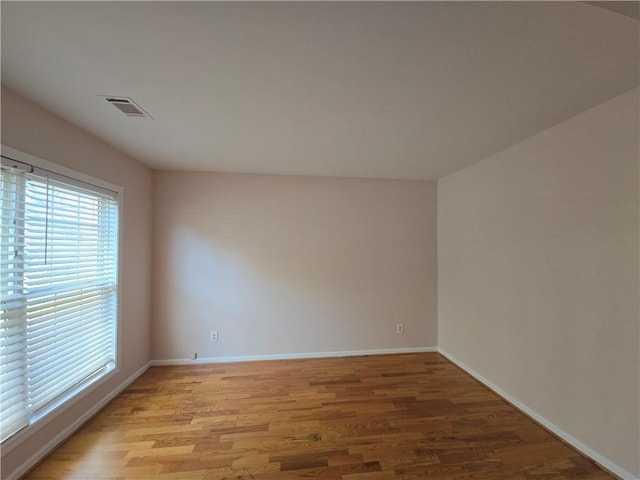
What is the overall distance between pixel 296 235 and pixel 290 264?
0.38m

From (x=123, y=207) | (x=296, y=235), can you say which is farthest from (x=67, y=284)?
(x=296, y=235)

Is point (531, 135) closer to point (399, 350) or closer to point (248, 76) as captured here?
point (248, 76)

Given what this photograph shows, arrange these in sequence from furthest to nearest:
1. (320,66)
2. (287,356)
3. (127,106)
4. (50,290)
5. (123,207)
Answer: (287,356) → (123,207) → (50,290) → (127,106) → (320,66)

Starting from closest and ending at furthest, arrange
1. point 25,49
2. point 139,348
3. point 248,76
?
point 25,49 < point 248,76 < point 139,348

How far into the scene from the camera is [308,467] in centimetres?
167

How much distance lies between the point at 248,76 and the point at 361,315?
2950mm

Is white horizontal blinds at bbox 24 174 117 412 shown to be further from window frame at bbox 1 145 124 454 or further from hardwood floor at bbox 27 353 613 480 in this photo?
hardwood floor at bbox 27 353 613 480

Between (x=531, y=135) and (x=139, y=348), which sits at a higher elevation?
(x=531, y=135)

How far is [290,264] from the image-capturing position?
3.35 metres

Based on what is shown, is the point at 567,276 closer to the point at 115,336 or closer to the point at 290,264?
the point at 290,264

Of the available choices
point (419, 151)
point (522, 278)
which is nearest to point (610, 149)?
point (522, 278)

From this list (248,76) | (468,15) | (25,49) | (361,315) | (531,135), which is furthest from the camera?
(361,315)

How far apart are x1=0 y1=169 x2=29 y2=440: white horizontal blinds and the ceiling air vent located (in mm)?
728

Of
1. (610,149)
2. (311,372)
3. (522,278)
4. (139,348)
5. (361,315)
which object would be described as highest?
(610,149)
